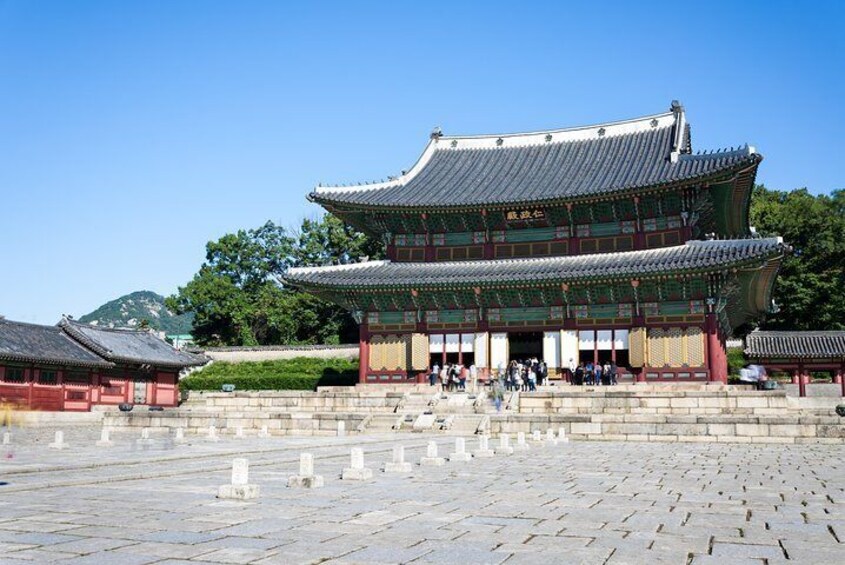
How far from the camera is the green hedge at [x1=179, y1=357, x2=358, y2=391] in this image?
46.8 m

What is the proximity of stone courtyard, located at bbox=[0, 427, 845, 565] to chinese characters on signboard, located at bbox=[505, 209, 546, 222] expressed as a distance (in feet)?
75.3

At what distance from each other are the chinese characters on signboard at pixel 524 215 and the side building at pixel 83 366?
881 inches

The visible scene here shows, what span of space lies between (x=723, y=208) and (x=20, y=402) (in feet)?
113

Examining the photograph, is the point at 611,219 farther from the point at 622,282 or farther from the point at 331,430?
the point at 331,430

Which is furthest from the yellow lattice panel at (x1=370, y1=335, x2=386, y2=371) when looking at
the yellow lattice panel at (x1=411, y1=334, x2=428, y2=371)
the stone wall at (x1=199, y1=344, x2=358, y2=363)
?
the stone wall at (x1=199, y1=344, x2=358, y2=363)

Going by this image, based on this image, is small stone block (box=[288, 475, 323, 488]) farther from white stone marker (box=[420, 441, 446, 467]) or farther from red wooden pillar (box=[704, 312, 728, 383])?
red wooden pillar (box=[704, 312, 728, 383])

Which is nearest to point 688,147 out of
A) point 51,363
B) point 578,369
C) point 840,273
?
point 578,369

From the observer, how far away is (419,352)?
3719 cm

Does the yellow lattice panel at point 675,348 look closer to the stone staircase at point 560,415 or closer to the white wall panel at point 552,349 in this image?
the stone staircase at point 560,415

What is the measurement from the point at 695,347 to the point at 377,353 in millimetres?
14628

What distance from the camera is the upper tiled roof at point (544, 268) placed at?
104 ft

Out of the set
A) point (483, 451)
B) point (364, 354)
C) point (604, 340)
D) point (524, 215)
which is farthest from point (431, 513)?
point (524, 215)

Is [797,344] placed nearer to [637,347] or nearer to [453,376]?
[637,347]

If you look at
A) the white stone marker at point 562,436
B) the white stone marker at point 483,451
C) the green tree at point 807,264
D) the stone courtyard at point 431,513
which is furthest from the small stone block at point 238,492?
the green tree at point 807,264
